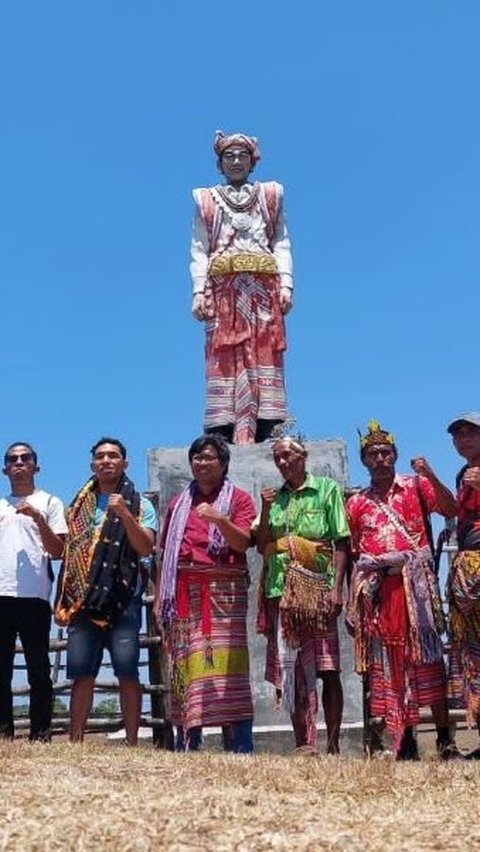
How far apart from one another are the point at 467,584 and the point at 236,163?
386 cm

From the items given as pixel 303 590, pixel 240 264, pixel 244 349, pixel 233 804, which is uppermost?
pixel 240 264

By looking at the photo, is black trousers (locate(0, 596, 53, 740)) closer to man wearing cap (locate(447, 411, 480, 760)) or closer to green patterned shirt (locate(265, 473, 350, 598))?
green patterned shirt (locate(265, 473, 350, 598))

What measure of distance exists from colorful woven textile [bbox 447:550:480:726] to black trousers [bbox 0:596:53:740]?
207 cm

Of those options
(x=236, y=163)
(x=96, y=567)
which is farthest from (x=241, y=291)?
(x=96, y=567)

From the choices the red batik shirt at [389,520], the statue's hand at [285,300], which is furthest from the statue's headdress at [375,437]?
the statue's hand at [285,300]

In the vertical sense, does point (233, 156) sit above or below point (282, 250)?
above

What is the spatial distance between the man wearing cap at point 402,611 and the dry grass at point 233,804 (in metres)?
0.73

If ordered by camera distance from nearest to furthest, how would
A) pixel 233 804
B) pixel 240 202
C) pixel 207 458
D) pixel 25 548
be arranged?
pixel 233 804, pixel 207 458, pixel 25 548, pixel 240 202

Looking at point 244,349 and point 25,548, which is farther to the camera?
point 244,349

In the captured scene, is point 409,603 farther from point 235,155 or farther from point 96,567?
point 235,155

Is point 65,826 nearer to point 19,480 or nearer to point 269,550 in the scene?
point 269,550

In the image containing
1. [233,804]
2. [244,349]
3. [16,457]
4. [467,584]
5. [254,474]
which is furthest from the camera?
[244,349]

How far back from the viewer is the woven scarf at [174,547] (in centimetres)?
546

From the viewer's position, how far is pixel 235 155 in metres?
7.80
